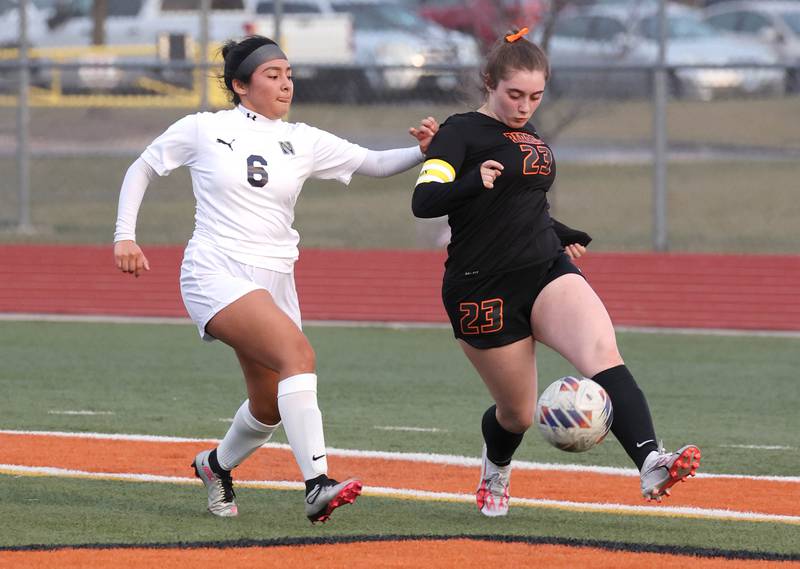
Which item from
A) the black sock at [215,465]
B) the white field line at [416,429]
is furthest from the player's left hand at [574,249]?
the white field line at [416,429]

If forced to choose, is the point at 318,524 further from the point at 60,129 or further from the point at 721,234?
the point at 60,129

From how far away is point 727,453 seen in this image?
27.1 feet

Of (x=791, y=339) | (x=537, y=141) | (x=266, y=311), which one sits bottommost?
(x=791, y=339)

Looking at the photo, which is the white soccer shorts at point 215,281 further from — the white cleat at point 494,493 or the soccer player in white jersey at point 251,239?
the white cleat at point 494,493

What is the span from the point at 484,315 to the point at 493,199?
1.48 feet

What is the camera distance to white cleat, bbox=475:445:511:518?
668 centimetres

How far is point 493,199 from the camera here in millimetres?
6277

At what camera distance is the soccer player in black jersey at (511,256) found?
612 centimetres

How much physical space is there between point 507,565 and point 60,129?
13.8 meters

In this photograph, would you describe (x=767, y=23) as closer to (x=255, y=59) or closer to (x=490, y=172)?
(x=255, y=59)

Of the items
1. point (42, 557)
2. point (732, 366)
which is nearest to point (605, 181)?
point (732, 366)

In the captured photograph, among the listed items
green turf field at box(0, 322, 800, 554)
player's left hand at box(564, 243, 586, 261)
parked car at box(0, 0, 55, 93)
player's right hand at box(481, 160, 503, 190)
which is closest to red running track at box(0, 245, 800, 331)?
green turf field at box(0, 322, 800, 554)

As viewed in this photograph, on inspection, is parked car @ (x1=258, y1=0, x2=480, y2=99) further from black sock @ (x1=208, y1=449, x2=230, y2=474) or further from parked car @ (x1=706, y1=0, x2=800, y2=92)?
black sock @ (x1=208, y1=449, x2=230, y2=474)

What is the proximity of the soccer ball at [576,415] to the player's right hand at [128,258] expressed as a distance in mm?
1688
